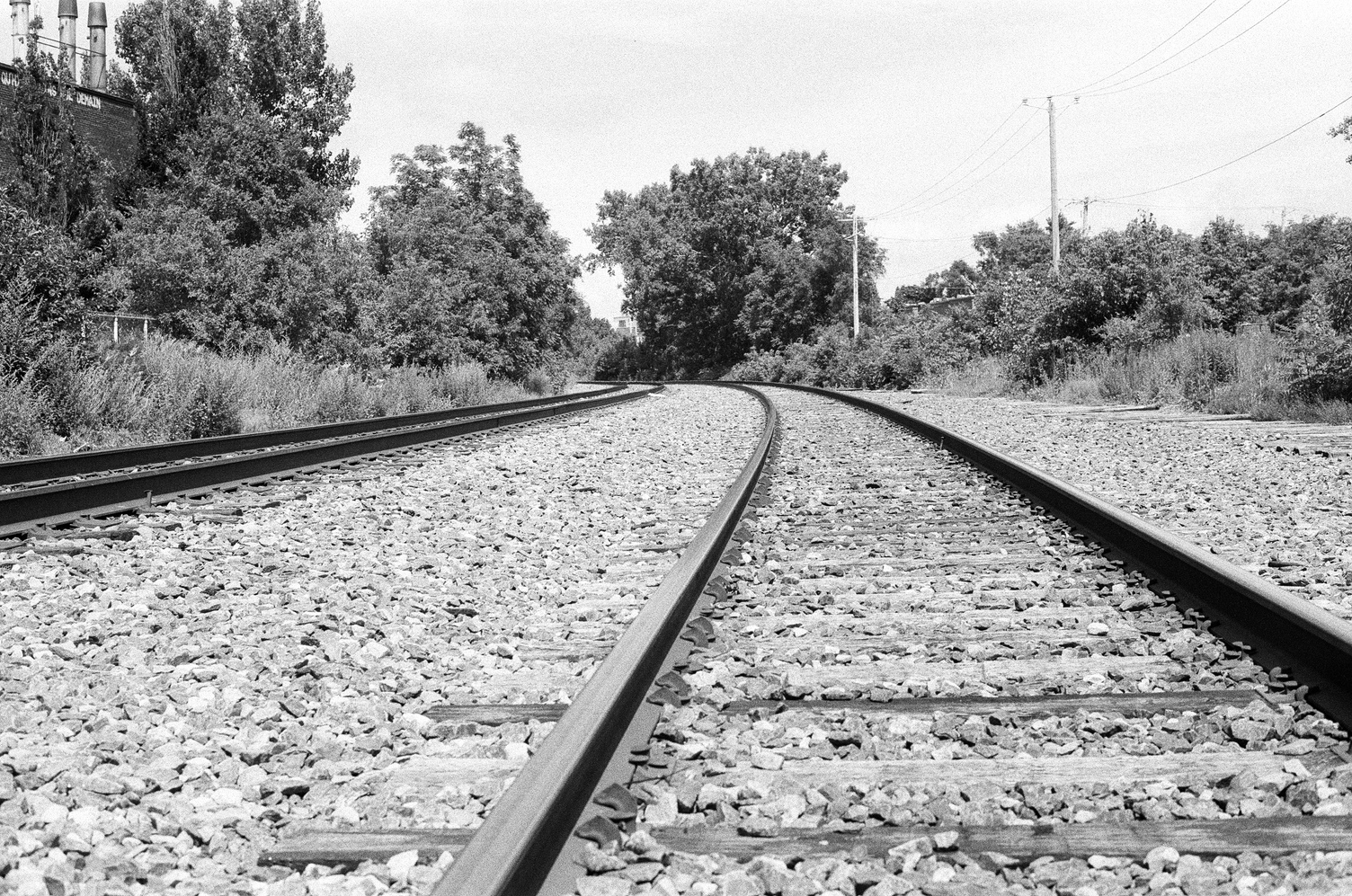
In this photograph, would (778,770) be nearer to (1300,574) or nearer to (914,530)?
(1300,574)

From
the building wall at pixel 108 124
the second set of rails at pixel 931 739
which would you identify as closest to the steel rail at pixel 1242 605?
the second set of rails at pixel 931 739

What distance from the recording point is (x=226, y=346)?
2503 centimetres

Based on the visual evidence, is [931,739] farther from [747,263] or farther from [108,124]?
[747,263]

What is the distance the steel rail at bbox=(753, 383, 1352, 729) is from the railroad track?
1 centimetres

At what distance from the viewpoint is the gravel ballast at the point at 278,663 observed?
8.18 feet

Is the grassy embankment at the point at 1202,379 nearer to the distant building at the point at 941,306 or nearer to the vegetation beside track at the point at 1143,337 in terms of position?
the vegetation beside track at the point at 1143,337

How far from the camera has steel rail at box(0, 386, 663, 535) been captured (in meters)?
6.79

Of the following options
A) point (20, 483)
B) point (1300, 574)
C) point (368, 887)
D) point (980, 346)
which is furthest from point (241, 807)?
point (980, 346)

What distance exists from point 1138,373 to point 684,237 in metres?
52.5

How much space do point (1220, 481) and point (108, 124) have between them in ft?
136

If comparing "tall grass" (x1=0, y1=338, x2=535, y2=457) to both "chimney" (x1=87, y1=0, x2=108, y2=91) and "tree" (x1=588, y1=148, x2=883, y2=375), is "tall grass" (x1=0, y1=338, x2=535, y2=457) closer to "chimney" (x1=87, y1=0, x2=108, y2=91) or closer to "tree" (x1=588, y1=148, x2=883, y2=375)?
"chimney" (x1=87, y1=0, x2=108, y2=91)

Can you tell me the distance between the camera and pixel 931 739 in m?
3.00

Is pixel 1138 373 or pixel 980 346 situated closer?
pixel 1138 373

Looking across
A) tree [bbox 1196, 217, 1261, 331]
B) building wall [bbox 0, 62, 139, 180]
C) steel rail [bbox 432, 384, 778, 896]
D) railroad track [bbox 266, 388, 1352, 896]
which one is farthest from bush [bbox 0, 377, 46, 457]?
building wall [bbox 0, 62, 139, 180]
